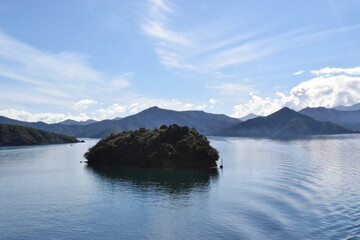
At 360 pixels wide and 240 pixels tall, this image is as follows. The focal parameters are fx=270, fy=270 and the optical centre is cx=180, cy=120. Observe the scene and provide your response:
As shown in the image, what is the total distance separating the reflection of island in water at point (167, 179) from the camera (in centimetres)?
9394

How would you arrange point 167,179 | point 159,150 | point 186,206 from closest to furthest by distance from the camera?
point 186,206 → point 167,179 → point 159,150

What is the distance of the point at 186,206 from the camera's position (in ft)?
230

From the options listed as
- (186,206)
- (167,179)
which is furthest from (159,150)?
(186,206)

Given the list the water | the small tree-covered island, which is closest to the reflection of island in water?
the water

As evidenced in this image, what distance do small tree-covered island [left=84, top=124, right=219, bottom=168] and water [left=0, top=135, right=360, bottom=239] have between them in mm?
26588

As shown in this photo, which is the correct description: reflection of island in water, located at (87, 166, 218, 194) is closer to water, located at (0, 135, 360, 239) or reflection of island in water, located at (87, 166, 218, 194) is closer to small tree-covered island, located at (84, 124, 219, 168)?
water, located at (0, 135, 360, 239)

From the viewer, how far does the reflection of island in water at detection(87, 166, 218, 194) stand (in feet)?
308

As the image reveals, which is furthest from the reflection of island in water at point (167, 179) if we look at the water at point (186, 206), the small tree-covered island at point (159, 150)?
the small tree-covered island at point (159, 150)

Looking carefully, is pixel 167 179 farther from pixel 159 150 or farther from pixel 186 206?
pixel 186 206

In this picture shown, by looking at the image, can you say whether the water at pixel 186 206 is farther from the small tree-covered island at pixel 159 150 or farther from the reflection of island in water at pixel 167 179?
the small tree-covered island at pixel 159 150

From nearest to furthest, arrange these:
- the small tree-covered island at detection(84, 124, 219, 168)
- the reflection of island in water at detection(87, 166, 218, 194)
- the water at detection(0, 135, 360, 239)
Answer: the water at detection(0, 135, 360, 239) → the reflection of island in water at detection(87, 166, 218, 194) → the small tree-covered island at detection(84, 124, 219, 168)

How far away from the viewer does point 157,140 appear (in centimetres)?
15188

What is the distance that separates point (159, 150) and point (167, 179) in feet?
124

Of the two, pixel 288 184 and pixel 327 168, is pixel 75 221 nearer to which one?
pixel 288 184
